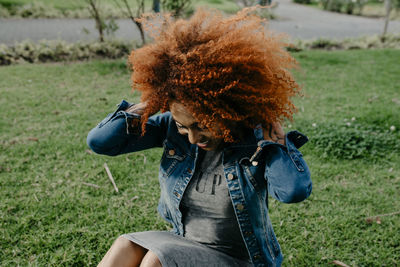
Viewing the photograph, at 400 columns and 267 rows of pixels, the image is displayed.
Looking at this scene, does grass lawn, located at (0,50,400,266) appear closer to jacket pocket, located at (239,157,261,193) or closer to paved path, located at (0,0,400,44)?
jacket pocket, located at (239,157,261,193)

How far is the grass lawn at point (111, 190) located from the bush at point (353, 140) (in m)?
0.05

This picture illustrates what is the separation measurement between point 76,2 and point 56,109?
14119 mm

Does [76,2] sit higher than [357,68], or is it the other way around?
[76,2]

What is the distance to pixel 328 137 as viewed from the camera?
457 cm

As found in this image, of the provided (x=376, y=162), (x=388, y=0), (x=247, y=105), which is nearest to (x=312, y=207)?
(x=376, y=162)

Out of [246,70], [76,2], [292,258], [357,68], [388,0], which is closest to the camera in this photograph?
[246,70]

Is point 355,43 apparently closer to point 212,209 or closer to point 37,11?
point 212,209

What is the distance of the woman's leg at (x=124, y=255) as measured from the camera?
1867 millimetres

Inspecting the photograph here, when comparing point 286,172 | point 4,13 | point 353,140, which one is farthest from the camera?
point 4,13

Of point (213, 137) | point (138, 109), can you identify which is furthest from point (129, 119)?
point (213, 137)

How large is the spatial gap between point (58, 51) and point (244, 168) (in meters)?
7.86

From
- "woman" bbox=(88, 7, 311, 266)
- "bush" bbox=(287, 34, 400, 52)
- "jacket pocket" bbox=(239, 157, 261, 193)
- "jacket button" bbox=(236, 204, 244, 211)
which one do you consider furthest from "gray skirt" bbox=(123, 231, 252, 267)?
"bush" bbox=(287, 34, 400, 52)

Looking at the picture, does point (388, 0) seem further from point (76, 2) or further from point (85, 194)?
point (76, 2)

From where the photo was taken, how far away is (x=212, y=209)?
197cm
